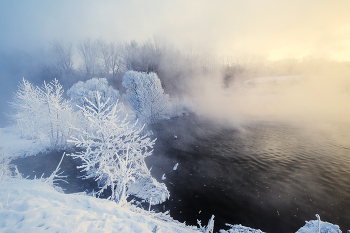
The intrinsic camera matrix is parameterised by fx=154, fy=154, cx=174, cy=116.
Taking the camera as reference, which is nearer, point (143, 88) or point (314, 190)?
point (314, 190)

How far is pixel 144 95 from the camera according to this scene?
20.6 metres

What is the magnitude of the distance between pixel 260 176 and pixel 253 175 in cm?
37

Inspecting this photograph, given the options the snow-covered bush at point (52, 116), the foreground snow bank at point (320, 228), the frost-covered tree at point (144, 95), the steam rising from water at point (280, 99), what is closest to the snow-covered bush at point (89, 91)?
the frost-covered tree at point (144, 95)

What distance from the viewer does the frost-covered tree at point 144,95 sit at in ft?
67.4

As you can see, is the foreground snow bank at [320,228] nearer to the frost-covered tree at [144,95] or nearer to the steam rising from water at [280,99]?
the steam rising from water at [280,99]

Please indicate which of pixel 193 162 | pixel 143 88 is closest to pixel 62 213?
pixel 193 162

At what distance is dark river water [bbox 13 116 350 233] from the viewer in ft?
21.3

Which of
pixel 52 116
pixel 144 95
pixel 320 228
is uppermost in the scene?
pixel 144 95

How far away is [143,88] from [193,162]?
12986mm

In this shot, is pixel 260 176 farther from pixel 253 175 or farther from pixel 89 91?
pixel 89 91

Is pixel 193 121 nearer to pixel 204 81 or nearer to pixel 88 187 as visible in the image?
pixel 88 187

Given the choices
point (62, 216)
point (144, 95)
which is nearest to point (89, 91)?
point (144, 95)

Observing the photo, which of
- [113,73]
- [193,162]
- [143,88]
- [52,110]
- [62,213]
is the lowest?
[193,162]

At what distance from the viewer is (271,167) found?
10.1 meters
